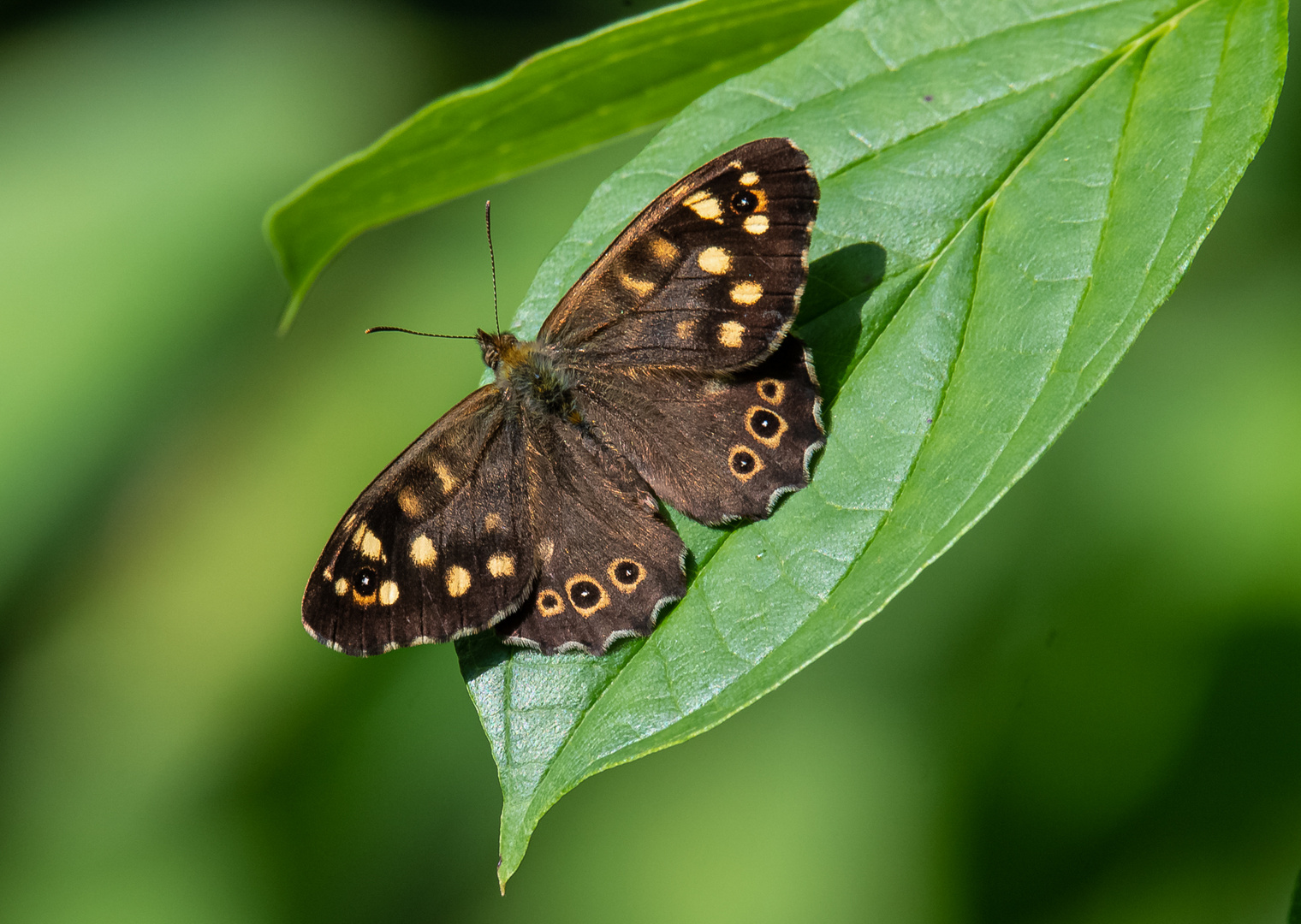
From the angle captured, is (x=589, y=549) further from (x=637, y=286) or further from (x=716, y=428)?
(x=637, y=286)

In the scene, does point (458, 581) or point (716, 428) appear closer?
point (458, 581)

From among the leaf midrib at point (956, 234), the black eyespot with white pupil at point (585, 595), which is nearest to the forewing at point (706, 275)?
the leaf midrib at point (956, 234)

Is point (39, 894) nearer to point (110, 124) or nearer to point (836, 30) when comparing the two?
point (110, 124)

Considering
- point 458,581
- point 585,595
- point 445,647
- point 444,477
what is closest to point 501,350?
point 444,477

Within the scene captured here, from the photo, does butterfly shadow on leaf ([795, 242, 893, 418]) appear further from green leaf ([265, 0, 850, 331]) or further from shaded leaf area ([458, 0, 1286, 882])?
green leaf ([265, 0, 850, 331])

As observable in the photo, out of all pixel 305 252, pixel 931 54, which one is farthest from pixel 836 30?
pixel 305 252
